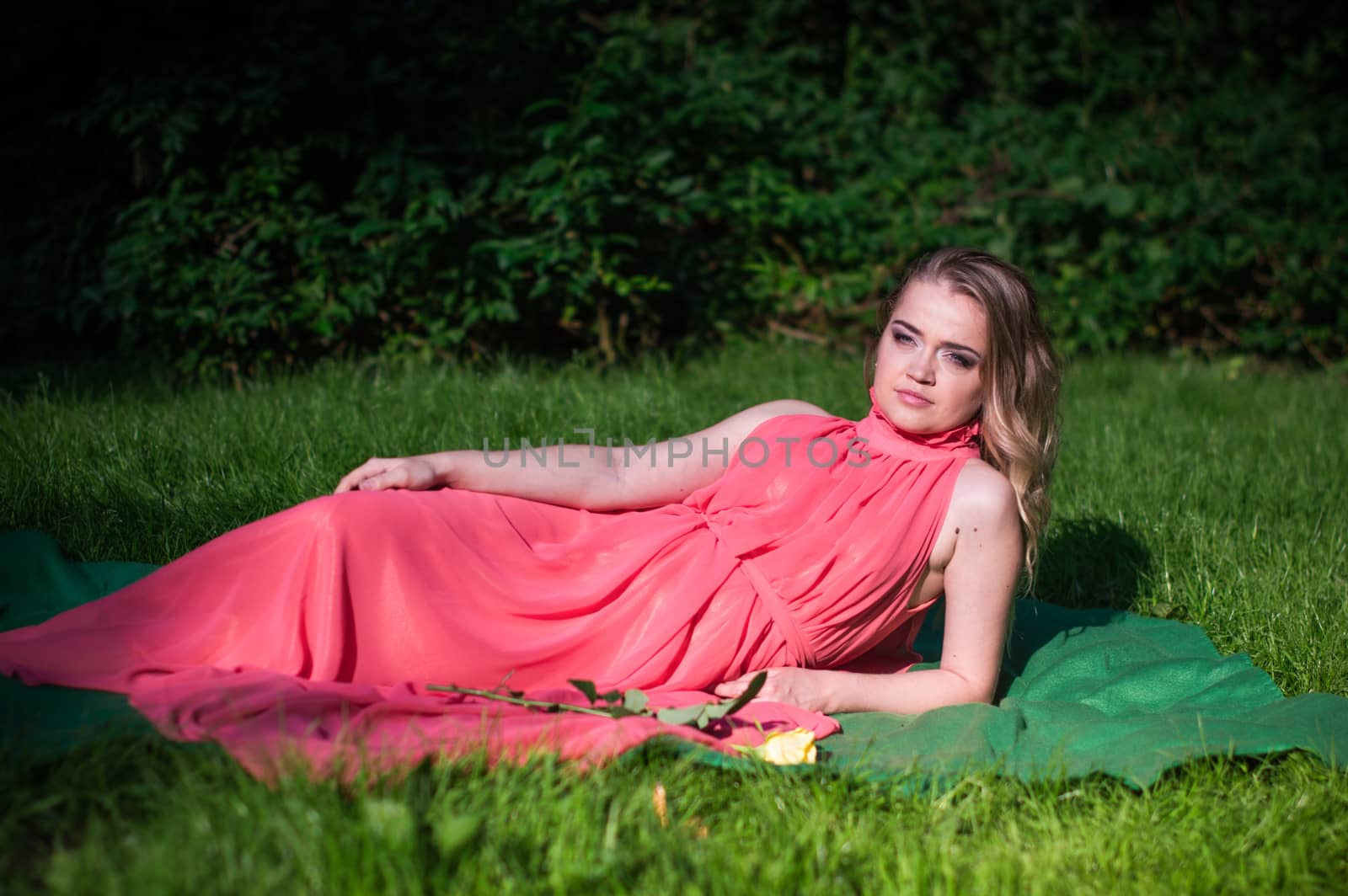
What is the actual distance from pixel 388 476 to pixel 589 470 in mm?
463

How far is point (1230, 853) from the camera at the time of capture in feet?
5.82

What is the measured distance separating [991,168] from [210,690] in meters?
5.52

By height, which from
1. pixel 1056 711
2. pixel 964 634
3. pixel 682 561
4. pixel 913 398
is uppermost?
pixel 913 398

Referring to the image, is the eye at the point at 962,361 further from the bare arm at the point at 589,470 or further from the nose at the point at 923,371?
the bare arm at the point at 589,470

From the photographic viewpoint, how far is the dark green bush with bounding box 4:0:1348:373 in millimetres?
4680

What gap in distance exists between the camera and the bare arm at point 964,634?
222 cm

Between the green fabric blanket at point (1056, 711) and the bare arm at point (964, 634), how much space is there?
0.05 meters

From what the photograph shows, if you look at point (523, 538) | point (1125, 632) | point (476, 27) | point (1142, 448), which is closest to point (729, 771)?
point (523, 538)

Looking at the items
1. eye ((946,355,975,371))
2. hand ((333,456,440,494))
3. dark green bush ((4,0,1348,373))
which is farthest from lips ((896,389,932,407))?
dark green bush ((4,0,1348,373))

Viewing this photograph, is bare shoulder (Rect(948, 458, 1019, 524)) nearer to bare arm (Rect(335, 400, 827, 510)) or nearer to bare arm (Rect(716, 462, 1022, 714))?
bare arm (Rect(716, 462, 1022, 714))

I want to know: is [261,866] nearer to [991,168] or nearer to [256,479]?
[256,479]

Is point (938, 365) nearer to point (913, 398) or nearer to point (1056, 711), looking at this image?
point (913, 398)

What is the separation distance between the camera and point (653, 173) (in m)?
5.01

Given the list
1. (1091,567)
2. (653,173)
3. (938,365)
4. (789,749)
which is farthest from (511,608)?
(653,173)
